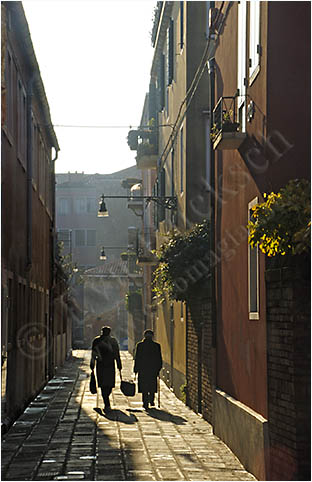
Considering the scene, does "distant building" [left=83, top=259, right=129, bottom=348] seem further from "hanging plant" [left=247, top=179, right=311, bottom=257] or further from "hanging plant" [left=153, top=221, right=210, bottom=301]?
"hanging plant" [left=247, top=179, right=311, bottom=257]

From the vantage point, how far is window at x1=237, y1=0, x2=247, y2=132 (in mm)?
12211

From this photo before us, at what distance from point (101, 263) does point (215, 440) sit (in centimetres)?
6312

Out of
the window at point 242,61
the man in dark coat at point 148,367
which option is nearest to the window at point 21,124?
the man in dark coat at point 148,367

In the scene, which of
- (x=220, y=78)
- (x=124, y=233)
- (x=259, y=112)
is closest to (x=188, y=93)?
(x=220, y=78)

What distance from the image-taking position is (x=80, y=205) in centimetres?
7750

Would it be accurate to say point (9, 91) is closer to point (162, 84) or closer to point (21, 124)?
point (21, 124)

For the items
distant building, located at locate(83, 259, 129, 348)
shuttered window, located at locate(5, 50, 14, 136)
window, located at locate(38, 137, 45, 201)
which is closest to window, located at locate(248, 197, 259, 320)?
shuttered window, located at locate(5, 50, 14, 136)

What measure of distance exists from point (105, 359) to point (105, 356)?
6 centimetres

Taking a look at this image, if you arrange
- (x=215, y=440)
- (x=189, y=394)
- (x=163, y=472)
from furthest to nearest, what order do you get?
(x=189, y=394) → (x=215, y=440) → (x=163, y=472)

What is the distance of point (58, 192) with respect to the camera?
7719 cm

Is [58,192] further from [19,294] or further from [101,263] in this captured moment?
[19,294]

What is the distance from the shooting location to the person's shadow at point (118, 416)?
1712cm

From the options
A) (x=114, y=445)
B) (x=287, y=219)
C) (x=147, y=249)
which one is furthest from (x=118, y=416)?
(x=147, y=249)

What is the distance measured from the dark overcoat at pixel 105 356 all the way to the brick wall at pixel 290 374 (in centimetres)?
994
